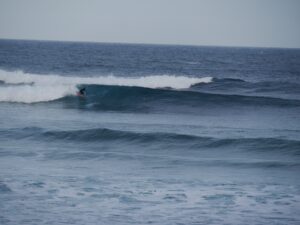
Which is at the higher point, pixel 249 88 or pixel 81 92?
pixel 249 88

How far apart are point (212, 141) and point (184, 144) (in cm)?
84

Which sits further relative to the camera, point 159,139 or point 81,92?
point 81,92

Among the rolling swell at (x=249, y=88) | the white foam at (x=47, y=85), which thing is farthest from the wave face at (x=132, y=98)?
the rolling swell at (x=249, y=88)

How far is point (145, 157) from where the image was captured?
522 inches

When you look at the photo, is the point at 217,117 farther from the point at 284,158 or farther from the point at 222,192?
the point at 222,192

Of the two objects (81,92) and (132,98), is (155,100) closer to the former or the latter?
(132,98)

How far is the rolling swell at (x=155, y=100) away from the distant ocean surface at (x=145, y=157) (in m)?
0.05

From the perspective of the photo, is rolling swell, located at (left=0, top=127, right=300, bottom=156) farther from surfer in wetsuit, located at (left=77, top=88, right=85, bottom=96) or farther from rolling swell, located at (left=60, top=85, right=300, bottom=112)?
surfer in wetsuit, located at (left=77, top=88, right=85, bottom=96)

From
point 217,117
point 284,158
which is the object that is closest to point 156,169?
point 284,158

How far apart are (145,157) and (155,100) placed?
1075 cm

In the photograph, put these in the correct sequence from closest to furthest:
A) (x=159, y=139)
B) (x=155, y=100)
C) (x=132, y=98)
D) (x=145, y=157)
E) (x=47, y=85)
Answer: (x=145, y=157)
(x=159, y=139)
(x=155, y=100)
(x=132, y=98)
(x=47, y=85)

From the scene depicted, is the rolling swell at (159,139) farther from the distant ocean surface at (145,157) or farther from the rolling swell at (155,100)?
the rolling swell at (155,100)

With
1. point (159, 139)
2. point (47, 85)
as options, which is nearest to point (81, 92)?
point (47, 85)

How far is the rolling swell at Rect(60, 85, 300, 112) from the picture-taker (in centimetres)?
2269
